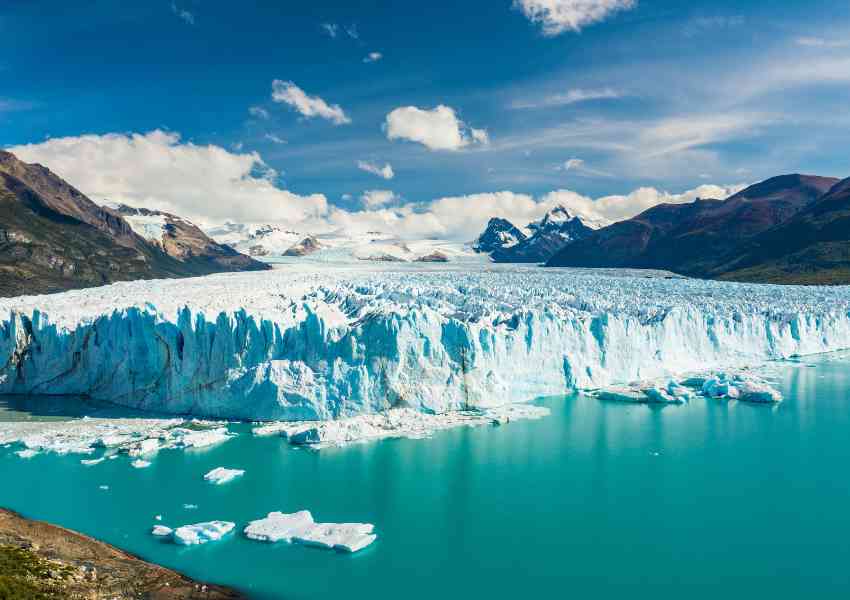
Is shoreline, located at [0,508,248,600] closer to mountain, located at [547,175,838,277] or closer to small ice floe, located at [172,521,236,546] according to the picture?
small ice floe, located at [172,521,236,546]

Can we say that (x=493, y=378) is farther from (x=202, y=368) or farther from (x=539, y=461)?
(x=202, y=368)

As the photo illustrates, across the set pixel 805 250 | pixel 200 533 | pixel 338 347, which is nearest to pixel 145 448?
pixel 200 533

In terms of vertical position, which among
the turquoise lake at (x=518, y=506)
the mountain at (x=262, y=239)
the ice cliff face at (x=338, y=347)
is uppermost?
the mountain at (x=262, y=239)

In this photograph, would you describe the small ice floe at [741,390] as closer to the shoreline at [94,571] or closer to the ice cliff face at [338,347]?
the ice cliff face at [338,347]

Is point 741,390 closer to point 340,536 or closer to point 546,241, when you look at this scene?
point 340,536

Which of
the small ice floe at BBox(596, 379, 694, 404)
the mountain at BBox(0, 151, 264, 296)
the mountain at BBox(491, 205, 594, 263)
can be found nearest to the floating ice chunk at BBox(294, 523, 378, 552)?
the small ice floe at BBox(596, 379, 694, 404)

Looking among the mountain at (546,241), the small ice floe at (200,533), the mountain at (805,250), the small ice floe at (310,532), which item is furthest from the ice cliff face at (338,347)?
the mountain at (546,241)

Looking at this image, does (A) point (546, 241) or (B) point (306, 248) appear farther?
(B) point (306, 248)
